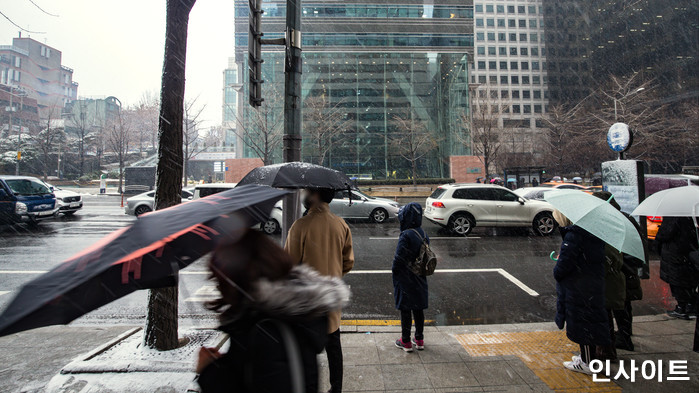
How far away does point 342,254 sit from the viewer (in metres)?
2.99

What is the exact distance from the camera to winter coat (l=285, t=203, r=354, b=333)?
2.74 meters

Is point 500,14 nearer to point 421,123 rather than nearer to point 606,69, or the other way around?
point 606,69

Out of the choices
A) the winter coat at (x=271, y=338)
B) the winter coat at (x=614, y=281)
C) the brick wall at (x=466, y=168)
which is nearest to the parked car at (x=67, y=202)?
the winter coat at (x=271, y=338)

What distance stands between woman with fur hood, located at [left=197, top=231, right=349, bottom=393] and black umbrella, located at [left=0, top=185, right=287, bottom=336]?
0.15 m

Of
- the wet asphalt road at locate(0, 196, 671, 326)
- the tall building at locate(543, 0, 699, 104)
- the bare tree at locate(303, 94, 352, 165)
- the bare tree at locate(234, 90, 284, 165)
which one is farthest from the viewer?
the tall building at locate(543, 0, 699, 104)

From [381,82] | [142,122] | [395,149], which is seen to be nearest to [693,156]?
[395,149]

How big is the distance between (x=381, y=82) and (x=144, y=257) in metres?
40.4

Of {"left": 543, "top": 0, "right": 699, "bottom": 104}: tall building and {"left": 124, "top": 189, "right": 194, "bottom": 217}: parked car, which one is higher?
{"left": 543, "top": 0, "right": 699, "bottom": 104}: tall building

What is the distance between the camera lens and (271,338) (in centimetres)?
118

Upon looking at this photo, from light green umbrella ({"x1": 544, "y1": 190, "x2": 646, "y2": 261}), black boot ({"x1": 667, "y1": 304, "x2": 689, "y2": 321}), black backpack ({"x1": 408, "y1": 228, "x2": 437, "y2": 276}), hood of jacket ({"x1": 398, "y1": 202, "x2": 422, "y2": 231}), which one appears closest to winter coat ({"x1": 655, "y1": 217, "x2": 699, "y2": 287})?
black boot ({"x1": 667, "y1": 304, "x2": 689, "y2": 321})

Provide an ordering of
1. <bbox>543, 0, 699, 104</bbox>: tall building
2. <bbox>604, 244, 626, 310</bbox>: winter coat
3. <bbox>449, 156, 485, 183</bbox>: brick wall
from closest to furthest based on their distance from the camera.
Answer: <bbox>604, 244, 626, 310</bbox>: winter coat, <bbox>449, 156, 485, 183</bbox>: brick wall, <bbox>543, 0, 699, 104</bbox>: tall building

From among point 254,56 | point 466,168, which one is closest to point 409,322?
point 254,56

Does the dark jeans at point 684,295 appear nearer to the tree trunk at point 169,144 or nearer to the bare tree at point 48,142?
the tree trunk at point 169,144

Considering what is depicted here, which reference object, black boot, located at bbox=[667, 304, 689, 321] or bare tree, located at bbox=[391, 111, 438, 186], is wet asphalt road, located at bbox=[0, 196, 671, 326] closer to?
black boot, located at bbox=[667, 304, 689, 321]
